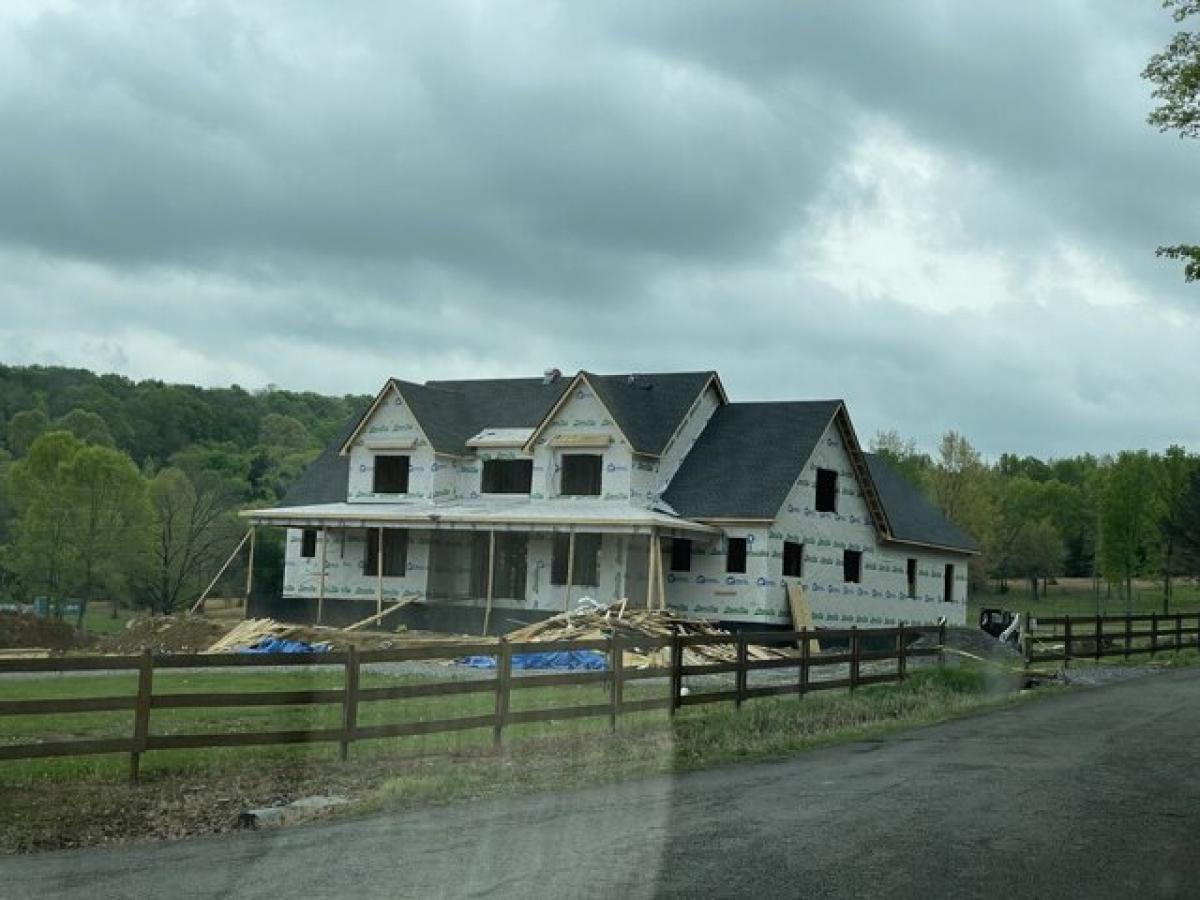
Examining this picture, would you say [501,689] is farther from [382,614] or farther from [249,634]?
[249,634]

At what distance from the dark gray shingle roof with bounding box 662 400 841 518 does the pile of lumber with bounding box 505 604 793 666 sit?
408 centimetres

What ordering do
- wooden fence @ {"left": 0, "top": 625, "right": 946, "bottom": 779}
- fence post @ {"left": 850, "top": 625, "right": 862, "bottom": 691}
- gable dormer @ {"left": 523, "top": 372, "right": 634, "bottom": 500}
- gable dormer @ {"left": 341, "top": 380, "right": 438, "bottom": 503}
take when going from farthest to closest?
1. gable dormer @ {"left": 341, "top": 380, "right": 438, "bottom": 503}
2. gable dormer @ {"left": 523, "top": 372, "right": 634, "bottom": 500}
3. fence post @ {"left": 850, "top": 625, "right": 862, "bottom": 691}
4. wooden fence @ {"left": 0, "top": 625, "right": 946, "bottom": 779}

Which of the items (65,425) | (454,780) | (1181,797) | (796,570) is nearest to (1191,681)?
(796,570)

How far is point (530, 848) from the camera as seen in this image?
9773mm

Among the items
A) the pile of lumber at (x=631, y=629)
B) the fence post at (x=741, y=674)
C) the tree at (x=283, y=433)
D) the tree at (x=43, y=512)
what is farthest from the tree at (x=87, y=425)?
the fence post at (x=741, y=674)

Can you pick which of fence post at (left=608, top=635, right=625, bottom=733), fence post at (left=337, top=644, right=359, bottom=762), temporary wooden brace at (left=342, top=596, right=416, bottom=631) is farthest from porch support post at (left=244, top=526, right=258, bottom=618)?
fence post at (left=337, top=644, right=359, bottom=762)

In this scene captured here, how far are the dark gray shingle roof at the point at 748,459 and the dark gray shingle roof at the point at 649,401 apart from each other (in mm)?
1303

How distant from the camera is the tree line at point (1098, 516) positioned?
74.6m

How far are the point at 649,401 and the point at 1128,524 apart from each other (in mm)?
51024

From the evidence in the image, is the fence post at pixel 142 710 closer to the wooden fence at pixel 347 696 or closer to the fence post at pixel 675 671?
the wooden fence at pixel 347 696

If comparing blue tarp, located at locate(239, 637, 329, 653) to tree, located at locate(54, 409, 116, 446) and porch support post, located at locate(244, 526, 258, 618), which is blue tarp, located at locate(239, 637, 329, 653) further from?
tree, located at locate(54, 409, 116, 446)

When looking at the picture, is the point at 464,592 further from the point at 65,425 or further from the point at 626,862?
the point at 65,425

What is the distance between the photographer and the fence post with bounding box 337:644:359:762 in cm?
1396

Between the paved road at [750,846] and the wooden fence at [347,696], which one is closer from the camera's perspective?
the paved road at [750,846]
